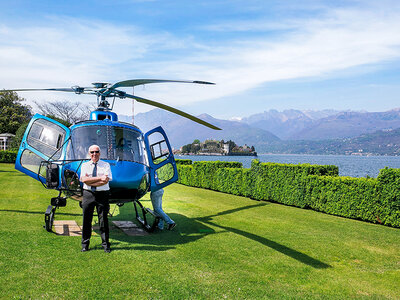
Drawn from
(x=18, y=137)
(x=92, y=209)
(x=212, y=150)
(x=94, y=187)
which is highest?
(x=94, y=187)

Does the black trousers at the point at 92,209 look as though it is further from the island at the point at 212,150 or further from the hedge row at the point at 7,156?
the island at the point at 212,150

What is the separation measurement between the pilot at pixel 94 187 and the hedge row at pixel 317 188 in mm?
8747

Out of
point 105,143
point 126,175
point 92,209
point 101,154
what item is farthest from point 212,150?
point 92,209

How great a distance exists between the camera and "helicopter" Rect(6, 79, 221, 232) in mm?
7344

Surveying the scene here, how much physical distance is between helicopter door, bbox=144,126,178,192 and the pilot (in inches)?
78.8

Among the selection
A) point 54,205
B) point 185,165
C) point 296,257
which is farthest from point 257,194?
point 54,205

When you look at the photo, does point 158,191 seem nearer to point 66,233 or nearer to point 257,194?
point 66,233

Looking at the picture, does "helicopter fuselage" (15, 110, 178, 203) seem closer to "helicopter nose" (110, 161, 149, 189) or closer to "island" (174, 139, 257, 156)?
"helicopter nose" (110, 161, 149, 189)

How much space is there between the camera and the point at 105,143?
764cm

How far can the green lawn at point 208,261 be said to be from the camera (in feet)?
17.1

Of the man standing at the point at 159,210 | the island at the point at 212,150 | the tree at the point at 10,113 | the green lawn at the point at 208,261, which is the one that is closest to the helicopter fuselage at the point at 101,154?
the man standing at the point at 159,210

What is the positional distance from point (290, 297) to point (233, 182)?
13.7 metres

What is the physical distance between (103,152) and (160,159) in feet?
6.83

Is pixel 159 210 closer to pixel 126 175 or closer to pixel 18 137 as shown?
pixel 126 175
